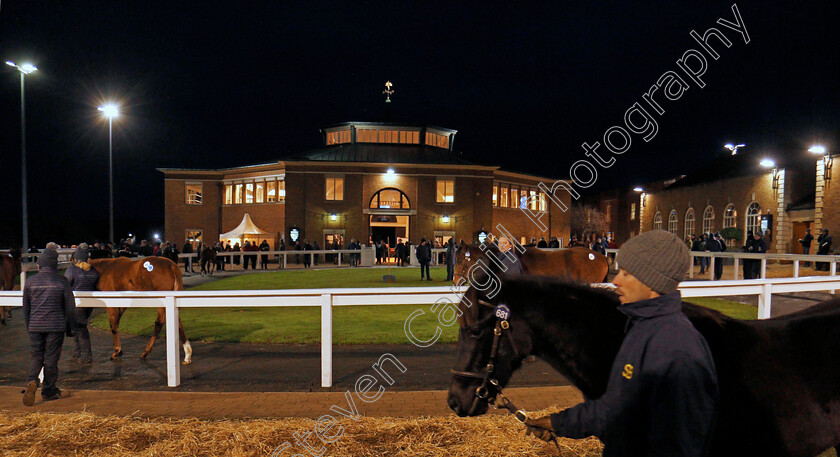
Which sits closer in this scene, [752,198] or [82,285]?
[82,285]

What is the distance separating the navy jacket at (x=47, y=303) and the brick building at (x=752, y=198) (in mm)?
32814

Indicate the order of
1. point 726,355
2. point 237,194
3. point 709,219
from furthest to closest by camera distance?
1. point 237,194
2. point 709,219
3. point 726,355

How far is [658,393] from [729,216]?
133 feet

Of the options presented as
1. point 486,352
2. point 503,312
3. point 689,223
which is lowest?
point 486,352

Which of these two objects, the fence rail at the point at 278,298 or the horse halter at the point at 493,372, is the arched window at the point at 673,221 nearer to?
the fence rail at the point at 278,298

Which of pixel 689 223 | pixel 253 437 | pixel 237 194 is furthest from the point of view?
pixel 237 194

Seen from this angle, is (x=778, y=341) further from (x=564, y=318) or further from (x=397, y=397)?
(x=397, y=397)

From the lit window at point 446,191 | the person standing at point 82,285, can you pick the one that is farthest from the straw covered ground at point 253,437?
the lit window at point 446,191

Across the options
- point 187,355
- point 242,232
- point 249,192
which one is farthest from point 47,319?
point 249,192

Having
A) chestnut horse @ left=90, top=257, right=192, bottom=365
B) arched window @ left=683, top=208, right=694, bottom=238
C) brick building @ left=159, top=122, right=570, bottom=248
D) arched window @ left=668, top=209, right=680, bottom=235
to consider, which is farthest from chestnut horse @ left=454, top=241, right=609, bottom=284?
arched window @ left=668, top=209, right=680, bottom=235

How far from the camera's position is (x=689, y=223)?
41.3m

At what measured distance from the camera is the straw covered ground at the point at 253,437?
12.8ft

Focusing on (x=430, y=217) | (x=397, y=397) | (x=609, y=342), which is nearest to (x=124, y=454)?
(x=397, y=397)

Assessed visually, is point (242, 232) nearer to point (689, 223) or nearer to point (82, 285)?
point (82, 285)
